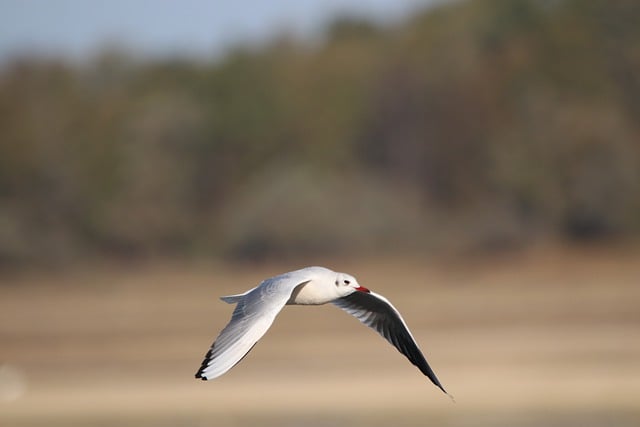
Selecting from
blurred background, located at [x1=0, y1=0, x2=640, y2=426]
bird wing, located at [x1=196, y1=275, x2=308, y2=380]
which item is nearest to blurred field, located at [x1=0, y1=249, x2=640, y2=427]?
blurred background, located at [x1=0, y1=0, x2=640, y2=426]

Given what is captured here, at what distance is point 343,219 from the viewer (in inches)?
1108

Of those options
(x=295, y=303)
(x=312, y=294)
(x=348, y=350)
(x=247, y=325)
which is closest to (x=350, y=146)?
(x=348, y=350)

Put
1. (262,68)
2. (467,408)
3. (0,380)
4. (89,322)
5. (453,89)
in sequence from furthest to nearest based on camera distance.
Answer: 1. (262,68)
2. (453,89)
3. (89,322)
4. (0,380)
5. (467,408)

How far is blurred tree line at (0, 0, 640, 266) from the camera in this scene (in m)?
27.7

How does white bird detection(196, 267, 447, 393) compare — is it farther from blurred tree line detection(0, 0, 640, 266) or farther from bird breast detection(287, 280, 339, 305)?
blurred tree line detection(0, 0, 640, 266)

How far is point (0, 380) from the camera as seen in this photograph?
681 inches

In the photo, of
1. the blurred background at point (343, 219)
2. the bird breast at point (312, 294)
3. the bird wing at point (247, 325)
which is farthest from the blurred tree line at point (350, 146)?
the bird wing at point (247, 325)

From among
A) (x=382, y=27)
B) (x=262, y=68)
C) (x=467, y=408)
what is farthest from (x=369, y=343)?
(x=382, y=27)

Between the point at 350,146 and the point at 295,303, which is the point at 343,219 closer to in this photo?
the point at 350,146

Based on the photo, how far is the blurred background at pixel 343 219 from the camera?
15.5m

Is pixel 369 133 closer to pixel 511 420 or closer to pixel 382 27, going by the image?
pixel 382 27

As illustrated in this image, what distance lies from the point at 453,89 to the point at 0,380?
17.4 m

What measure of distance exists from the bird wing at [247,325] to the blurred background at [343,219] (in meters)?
6.39

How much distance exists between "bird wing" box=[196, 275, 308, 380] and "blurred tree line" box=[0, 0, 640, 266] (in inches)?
763
